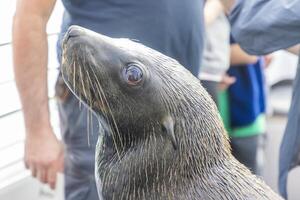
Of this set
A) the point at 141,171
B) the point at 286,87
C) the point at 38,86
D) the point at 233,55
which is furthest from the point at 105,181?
the point at 286,87

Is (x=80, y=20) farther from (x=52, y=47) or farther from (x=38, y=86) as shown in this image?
(x=52, y=47)

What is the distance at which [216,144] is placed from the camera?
1.48m

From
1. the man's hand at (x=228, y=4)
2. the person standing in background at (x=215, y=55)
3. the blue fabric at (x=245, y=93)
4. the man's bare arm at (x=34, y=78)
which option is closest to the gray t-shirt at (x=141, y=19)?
the man's bare arm at (x=34, y=78)

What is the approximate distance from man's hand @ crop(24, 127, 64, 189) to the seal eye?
79cm

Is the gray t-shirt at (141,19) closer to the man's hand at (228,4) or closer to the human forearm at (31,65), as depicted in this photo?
the human forearm at (31,65)

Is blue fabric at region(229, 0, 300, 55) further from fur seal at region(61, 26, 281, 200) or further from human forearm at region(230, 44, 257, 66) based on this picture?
human forearm at region(230, 44, 257, 66)

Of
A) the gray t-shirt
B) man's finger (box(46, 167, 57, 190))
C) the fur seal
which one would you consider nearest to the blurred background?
man's finger (box(46, 167, 57, 190))

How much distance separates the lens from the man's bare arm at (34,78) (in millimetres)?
2086

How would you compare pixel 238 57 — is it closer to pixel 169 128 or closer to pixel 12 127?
pixel 12 127

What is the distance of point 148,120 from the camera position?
1.46 meters

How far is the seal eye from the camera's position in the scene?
4.69 ft

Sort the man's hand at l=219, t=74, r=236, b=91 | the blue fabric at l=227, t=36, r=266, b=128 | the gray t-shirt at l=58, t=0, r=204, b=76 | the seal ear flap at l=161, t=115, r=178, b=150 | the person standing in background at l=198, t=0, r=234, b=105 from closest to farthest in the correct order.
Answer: the seal ear flap at l=161, t=115, r=178, b=150 → the gray t-shirt at l=58, t=0, r=204, b=76 → the person standing in background at l=198, t=0, r=234, b=105 → the man's hand at l=219, t=74, r=236, b=91 → the blue fabric at l=227, t=36, r=266, b=128

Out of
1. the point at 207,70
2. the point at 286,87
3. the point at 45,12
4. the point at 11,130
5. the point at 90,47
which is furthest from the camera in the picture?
the point at 286,87

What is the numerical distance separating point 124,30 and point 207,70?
105 cm
